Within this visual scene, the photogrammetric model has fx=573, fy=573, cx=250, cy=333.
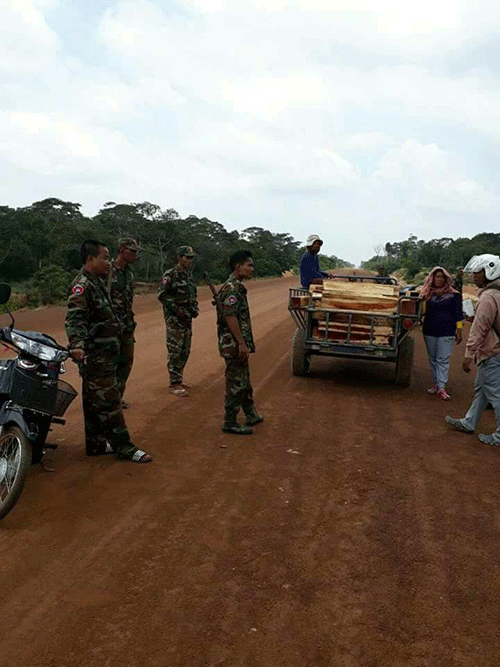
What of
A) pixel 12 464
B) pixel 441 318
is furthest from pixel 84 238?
pixel 12 464

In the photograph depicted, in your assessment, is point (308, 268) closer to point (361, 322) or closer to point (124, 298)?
point (361, 322)

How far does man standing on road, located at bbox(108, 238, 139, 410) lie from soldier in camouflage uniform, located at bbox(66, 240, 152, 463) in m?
0.98

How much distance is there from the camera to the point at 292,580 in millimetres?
3129

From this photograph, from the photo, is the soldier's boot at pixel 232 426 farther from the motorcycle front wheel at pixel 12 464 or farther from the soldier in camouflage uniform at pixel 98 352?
the motorcycle front wheel at pixel 12 464

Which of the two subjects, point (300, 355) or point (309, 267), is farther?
point (309, 267)

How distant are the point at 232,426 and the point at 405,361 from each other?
10.6 ft

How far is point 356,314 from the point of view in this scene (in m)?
7.62

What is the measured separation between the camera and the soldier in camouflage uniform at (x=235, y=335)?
5566 mm

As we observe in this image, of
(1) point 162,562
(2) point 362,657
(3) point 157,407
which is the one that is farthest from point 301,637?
(3) point 157,407

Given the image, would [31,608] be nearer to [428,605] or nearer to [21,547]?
[21,547]

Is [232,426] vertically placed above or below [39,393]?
below

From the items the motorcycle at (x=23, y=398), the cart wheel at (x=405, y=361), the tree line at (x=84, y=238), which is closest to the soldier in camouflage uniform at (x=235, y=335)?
the motorcycle at (x=23, y=398)

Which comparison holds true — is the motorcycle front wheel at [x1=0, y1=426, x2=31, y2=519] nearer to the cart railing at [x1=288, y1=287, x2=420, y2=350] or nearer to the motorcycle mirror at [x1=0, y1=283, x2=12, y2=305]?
the motorcycle mirror at [x1=0, y1=283, x2=12, y2=305]

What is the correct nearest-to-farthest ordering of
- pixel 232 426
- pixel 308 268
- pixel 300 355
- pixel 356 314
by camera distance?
pixel 232 426 < pixel 356 314 < pixel 300 355 < pixel 308 268
